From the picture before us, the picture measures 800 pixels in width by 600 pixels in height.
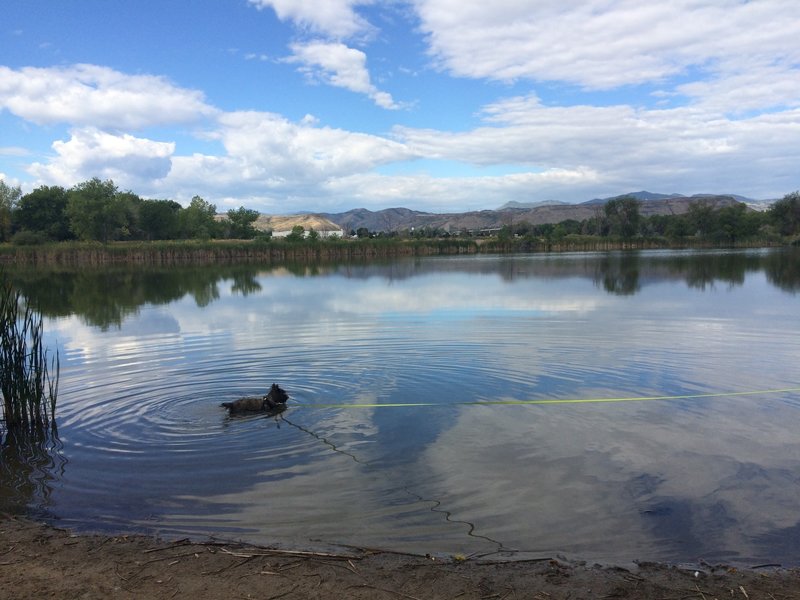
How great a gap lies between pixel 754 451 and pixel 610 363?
518 cm

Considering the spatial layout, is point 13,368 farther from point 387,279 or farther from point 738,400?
point 387,279

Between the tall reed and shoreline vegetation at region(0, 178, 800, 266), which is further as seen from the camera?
shoreline vegetation at region(0, 178, 800, 266)

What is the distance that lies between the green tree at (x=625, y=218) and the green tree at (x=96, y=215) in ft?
272

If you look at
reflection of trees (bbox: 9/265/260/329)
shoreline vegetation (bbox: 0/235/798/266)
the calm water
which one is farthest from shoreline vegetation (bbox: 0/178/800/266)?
the calm water

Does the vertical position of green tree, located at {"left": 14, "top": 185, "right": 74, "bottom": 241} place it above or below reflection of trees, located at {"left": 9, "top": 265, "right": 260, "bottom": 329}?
above

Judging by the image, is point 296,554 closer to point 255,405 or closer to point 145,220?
point 255,405

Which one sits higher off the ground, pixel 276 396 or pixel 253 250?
pixel 253 250

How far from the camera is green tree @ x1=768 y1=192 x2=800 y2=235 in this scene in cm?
10012

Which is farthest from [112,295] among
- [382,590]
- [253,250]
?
[253,250]

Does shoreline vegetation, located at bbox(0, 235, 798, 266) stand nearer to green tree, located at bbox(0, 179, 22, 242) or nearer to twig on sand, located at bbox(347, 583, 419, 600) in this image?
green tree, located at bbox(0, 179, 22, 242)

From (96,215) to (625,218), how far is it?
87501mm

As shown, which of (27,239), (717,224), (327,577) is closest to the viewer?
(327,577)

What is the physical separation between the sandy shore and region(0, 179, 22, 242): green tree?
100.0 meters

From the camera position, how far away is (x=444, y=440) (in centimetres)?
777
